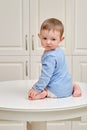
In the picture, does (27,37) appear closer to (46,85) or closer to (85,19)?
(85,19)

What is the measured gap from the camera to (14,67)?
2.47 meters

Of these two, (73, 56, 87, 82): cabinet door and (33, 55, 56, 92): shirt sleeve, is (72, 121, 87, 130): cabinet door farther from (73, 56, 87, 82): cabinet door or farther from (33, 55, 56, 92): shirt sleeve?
(33, 55, 56, 92): shirt sleeve

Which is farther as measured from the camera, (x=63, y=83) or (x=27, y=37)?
(x=27, y=37)

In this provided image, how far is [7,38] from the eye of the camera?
2434 mm

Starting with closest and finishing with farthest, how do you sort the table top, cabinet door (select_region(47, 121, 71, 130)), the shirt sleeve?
the table top
the shirt sleeve
cabinet door (select_region(47, 121, 71, 130))

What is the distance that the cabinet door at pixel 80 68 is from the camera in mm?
2473

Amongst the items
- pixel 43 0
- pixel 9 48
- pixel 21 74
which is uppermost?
pixel 43 0

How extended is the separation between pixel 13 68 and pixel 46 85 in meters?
1.07

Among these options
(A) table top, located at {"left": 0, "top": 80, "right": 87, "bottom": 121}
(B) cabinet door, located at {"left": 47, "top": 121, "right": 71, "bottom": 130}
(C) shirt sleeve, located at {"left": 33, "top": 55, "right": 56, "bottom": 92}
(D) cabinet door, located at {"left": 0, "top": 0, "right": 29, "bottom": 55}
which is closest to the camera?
(A) table top, located at {"left": 0, "top": 80, "right": 87, "bottom": 121}

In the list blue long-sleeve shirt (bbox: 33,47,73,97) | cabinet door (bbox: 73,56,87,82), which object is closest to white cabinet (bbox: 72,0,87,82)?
cabinet door (bbox: 73,56,87,82)

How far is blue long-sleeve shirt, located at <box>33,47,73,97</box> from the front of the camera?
1413mm

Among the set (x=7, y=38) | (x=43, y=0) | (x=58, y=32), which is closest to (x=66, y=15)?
(x=43, y=0)

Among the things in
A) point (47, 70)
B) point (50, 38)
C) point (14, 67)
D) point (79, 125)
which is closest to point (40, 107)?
point (47, 70)

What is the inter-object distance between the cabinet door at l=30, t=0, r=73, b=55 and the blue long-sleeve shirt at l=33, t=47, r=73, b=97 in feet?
3.26
